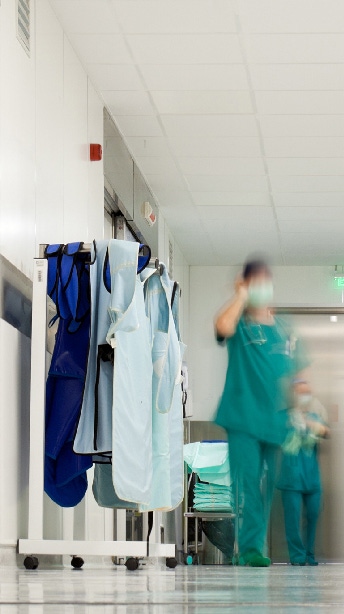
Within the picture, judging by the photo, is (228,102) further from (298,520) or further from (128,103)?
(298,520)

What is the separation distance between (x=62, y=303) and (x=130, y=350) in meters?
0.32

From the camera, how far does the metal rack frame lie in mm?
3646

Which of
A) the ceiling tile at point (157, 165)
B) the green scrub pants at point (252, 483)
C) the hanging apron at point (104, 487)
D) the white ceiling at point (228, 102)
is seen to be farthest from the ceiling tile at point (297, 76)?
the hanging apron at point (104, 487)

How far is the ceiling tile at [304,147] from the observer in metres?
6.55

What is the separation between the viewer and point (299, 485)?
7633mm

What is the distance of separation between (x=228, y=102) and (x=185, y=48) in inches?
32.7

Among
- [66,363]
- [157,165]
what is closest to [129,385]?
[66,363]

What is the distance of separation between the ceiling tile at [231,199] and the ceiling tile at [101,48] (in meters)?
2.53

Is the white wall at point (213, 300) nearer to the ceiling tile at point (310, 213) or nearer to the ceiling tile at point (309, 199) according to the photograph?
the ceiling tile at point (310, 213)

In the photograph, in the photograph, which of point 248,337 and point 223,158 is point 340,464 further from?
point 248,337

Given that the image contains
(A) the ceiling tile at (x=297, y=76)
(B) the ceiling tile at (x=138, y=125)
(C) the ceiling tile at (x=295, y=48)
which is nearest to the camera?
(C) the ceiling tile at (x=295, y=48)

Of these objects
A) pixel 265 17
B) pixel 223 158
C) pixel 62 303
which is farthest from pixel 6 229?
pixel 223 158

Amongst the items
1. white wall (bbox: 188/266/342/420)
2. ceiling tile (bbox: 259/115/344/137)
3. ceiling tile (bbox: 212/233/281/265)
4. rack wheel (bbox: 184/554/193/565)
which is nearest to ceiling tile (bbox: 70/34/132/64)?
ceiling tile (bbox: 259/115/344/137)

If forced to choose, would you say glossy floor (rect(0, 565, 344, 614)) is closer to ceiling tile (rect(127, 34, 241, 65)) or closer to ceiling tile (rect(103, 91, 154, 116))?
ceiling tile (rect(127, 34, 241, 65))
